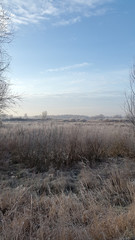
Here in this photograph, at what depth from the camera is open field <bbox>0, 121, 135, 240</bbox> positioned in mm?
3730

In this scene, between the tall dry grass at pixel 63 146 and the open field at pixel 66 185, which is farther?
the tall dry grass at pixel 63 146

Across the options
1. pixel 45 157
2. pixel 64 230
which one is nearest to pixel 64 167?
pixel 45 157

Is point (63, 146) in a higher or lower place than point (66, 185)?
higher

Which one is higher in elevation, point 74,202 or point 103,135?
point 103,135

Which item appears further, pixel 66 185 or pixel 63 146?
pixel 63 146

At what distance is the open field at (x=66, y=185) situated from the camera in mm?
3730

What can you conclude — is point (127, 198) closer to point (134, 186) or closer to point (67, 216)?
point (134, 186)

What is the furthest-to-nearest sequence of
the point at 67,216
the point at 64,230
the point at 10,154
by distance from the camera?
the point at 10,154
the point at 67,216
the point at 64,230

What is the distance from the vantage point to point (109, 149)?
10977mm

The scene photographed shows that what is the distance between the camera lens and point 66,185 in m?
6.59

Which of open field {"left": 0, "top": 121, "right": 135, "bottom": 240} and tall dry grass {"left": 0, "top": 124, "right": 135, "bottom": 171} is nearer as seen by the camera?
open field {"left": 0, "top": 121, "right": 135, "bottom": 240}

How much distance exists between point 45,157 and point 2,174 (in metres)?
2.02

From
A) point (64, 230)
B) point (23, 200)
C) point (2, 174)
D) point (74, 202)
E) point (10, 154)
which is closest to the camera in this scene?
point (64, 230)

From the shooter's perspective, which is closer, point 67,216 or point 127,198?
point 67,216
